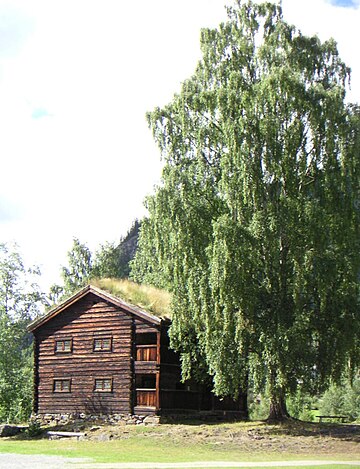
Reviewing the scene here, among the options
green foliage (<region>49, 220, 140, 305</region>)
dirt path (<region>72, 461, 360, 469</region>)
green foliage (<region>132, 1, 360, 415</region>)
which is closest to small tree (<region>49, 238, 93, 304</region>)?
green foliage (<region>49, 220, 140, 305</region>)

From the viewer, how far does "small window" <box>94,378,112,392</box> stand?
126 feet

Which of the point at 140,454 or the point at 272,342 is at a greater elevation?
the point at 272,342

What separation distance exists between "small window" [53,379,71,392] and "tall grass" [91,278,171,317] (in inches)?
234

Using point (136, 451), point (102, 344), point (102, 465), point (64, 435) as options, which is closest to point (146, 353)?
point (102, 344)

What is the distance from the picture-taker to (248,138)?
32.3 metres

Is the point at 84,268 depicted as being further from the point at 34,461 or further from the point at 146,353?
the point at 34,461

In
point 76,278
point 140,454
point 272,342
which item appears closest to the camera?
point 140,454

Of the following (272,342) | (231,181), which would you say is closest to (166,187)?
(231,181)

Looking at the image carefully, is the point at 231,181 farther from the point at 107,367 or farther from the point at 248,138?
the point at 107,367

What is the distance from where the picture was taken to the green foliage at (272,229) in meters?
31.1

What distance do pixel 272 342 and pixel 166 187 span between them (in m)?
9.72

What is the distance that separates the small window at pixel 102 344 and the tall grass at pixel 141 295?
99.3 inches

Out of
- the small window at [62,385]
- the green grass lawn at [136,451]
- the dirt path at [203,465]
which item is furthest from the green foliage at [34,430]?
the dirt path at [203,465]

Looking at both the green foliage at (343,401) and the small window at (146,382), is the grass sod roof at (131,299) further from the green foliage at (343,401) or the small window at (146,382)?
the green foliage at (343,401)
